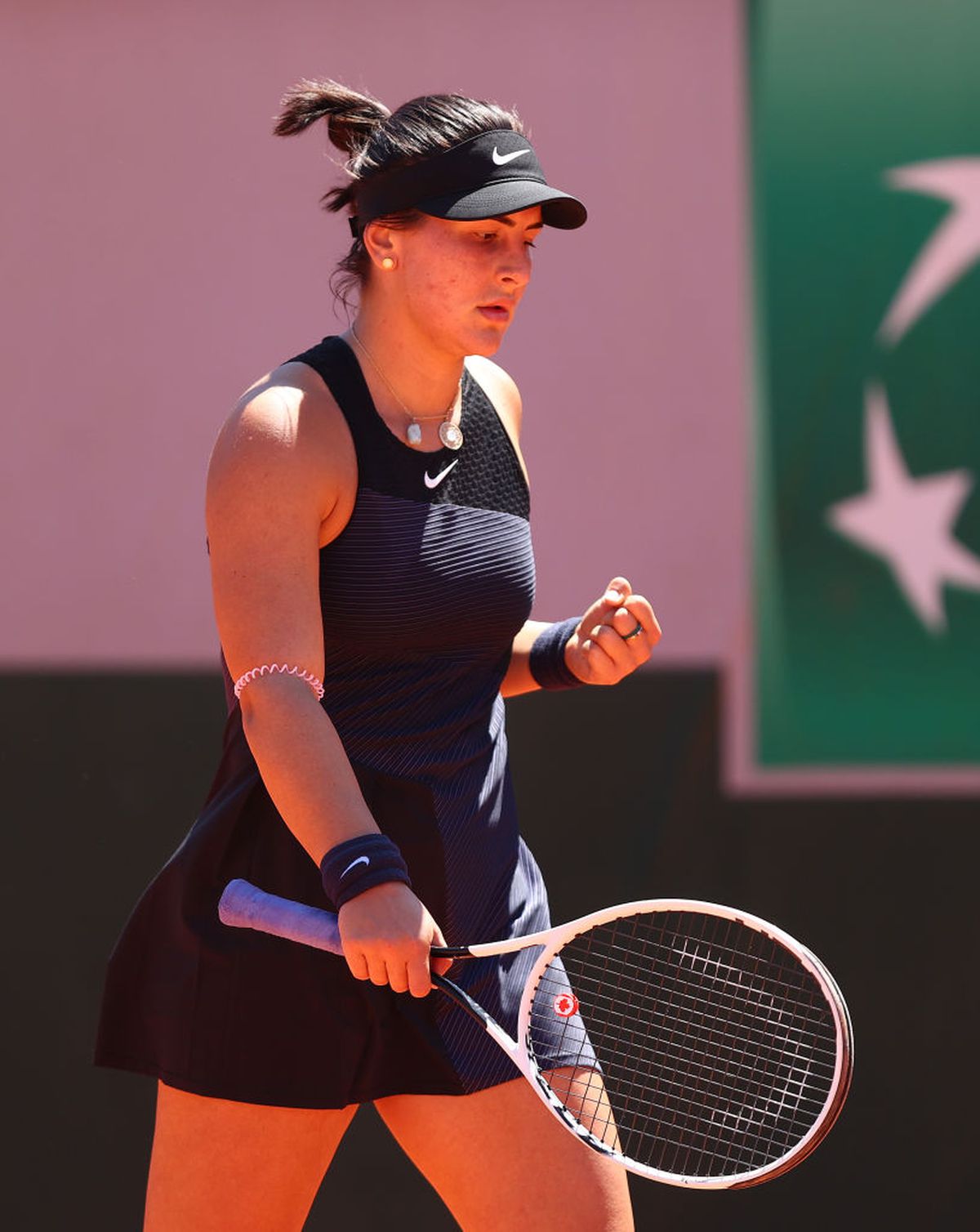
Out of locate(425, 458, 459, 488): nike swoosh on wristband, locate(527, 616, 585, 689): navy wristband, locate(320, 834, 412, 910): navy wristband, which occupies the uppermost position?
locate(425, 458, 459, 488): nike swoosh on wristband

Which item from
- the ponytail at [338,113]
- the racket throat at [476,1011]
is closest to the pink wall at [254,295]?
the ponytail at [338,113]

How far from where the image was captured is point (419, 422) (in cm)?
232

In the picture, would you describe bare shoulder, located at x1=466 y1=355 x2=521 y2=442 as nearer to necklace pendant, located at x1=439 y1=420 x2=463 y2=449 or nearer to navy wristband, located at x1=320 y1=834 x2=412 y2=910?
necklace pendant, located at x1=439 y1=420 x2=463 y2=449

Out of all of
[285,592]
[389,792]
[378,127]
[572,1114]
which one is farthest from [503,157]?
[572,1114]

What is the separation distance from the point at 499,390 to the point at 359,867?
0.90 meters

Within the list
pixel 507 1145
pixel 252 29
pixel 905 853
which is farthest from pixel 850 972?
pixel 252 29

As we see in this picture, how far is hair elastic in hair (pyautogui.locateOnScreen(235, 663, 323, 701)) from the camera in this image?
2088 mm

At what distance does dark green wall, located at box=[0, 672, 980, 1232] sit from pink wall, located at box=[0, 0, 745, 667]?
5.4 inches

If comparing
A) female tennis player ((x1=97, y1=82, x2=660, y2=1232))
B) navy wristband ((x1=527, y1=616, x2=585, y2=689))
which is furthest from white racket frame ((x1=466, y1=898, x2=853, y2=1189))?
navy wristband ((x1=527, y1=616, x2=585, y2=689))

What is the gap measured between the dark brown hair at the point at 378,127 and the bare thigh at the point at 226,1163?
1100mm

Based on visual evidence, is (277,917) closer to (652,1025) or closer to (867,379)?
(652,1025)

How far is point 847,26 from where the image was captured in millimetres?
3410

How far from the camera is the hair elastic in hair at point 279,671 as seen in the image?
2.09m

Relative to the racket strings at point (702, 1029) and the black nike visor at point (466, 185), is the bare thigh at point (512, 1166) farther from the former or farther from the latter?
the black nike visor at point (466, 185)
